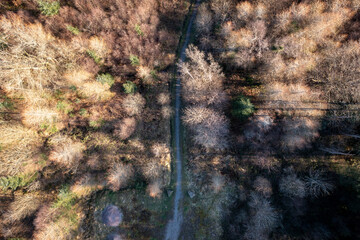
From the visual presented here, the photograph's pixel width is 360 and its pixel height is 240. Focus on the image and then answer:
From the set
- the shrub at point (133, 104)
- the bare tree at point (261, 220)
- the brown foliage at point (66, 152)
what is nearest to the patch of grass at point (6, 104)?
the brown foliage at point (66, 152)

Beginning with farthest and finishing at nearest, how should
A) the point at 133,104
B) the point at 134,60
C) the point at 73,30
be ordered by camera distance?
1. the point at 133,104
2. the point at 73,30
3. the point at 134,60

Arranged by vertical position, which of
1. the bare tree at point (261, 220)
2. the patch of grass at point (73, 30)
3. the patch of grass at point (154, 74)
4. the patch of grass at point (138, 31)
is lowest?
the bare tree at point (261, 220)

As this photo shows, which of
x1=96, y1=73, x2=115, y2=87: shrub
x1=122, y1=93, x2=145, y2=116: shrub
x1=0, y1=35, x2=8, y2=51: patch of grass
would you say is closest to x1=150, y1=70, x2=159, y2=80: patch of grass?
x1=122, y1=93, x2=145, y2=116: shrub

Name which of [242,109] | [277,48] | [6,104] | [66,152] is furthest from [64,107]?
[277,48]

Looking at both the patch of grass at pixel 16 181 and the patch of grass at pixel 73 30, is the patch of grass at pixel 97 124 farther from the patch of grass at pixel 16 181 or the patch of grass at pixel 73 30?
the patch of grass at pixel 73 30

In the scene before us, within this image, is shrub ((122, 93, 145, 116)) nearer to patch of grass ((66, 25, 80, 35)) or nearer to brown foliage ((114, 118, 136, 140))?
brown foliage ((114, 118, 136, 140))

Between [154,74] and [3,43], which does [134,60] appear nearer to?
[154,74]
